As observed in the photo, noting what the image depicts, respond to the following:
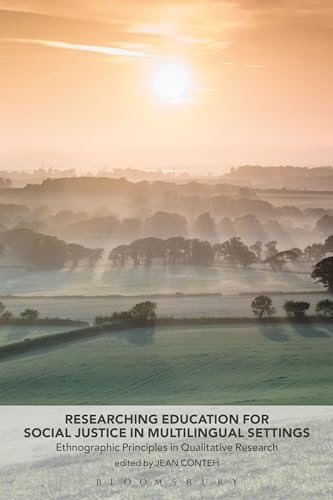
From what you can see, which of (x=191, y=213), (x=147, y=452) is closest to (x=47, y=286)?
(x=191, y=213)

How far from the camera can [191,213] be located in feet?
33.8

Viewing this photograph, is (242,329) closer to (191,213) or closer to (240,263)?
(240,263)

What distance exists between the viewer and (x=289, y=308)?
10.0 metres

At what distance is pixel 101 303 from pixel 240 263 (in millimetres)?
1748

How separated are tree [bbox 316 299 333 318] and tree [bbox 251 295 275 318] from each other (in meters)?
0.56

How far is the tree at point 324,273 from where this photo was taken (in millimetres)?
9945

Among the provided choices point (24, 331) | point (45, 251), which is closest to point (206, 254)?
point (45, 251)

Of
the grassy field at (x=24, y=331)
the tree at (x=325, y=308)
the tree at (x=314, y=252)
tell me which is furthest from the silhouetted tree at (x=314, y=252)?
the grassy field at (x=24, y=331)

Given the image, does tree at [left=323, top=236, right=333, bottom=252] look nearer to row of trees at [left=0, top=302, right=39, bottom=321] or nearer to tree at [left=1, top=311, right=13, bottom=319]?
row of trees at [left=0, top=302, right=39, bottom=321]

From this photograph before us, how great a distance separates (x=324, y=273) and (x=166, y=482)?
367 centimetres

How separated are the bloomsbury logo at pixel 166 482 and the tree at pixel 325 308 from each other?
3248 mm

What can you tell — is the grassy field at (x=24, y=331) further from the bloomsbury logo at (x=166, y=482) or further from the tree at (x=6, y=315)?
the bloomsbury logo at (x=166, y=482)

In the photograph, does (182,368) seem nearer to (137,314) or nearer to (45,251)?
(137,314)

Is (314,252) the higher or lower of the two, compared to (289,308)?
higher
